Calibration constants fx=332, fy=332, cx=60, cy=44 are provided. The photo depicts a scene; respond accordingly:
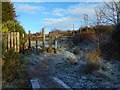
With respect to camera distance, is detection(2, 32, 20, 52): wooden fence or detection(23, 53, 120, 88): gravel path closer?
detection(23, 53, 120, 88): gravel path

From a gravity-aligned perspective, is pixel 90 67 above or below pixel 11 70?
below

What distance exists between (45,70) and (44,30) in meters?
9.45

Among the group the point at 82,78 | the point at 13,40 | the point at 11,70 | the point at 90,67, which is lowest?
the point at 82,78

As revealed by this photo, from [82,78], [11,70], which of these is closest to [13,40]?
[11,70]

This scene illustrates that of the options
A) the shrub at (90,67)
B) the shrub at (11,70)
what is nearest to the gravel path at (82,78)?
the shrub at (90,67)

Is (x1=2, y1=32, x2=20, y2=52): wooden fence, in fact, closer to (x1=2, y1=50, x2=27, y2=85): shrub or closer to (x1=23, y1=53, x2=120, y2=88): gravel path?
(x1=23, y1=53, x2=120, y2=88): gravel path

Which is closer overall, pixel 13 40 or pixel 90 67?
pixel 90 67

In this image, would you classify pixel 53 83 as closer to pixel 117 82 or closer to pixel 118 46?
pixel 117 82

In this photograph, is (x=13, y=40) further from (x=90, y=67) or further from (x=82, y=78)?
(x=82, y=78)

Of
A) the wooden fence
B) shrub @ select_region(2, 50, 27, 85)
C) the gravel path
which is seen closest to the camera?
the gravel path

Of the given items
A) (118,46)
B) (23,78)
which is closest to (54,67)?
(23,78)

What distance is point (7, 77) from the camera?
11211 millimetres

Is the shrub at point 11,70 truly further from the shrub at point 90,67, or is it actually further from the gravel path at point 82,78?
the shrub at point 90,67

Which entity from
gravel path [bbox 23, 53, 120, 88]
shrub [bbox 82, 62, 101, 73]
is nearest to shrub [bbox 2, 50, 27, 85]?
gravel path [bbox 23, 53, 120, 88]
